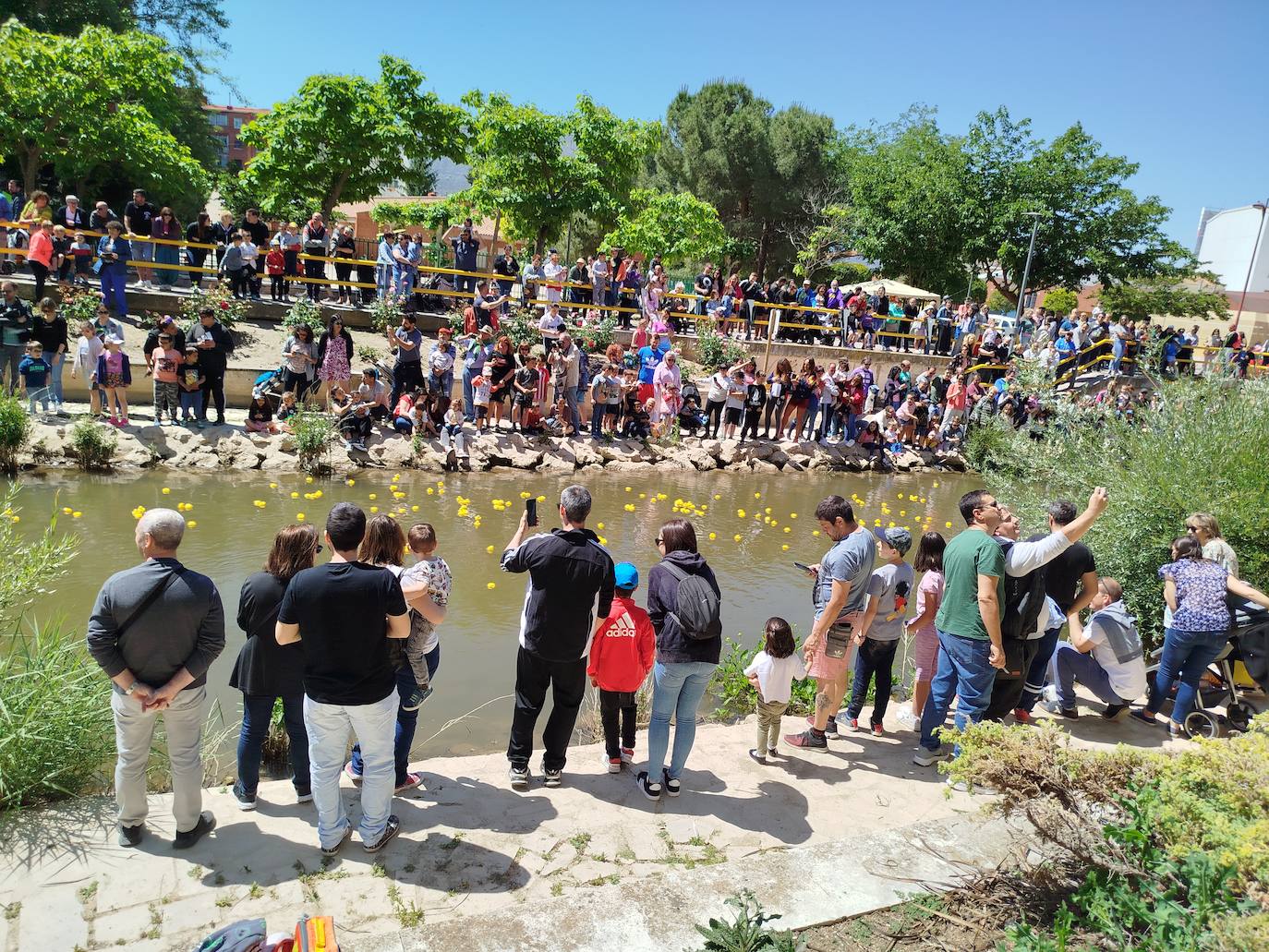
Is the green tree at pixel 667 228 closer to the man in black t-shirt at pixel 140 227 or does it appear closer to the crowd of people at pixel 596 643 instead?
the man in black t-shirt at pixel 140 227

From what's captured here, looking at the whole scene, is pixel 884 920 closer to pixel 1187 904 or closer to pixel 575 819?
pixel 1187 904

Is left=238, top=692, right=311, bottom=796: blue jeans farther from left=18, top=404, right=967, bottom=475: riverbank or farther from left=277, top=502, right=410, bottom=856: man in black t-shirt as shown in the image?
left=18, top=404, right=967, bottom=475: riverbank

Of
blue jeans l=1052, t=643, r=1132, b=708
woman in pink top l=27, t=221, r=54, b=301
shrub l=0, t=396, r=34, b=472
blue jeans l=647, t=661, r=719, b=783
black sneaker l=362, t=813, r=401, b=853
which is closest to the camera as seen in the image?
black sneaker l=362, t=813, r=401, b=853

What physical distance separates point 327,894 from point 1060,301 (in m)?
51.5

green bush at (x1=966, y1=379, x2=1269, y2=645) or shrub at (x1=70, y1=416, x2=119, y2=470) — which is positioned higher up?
green bush at (x1=966, y1=379, x2=1269, y2=645)

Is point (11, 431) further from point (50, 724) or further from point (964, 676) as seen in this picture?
point (964, 676)

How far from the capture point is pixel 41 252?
A: 1290 centimetres

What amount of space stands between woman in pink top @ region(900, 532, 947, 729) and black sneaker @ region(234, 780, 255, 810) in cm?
411

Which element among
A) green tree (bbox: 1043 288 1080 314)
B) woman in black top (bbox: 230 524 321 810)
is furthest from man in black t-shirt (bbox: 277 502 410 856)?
green tree (bbox: 1043 288 1080 314)

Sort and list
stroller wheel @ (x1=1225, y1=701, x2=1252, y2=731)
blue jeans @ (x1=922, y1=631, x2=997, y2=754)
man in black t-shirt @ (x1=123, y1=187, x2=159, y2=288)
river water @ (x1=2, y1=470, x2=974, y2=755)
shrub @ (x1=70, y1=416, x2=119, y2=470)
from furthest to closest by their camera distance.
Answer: man in black t-shirt @ (x1=123, y1=187, x2=159, y2=288) < shrub @ (x1=70, y1=416, x2=119, y2=470) < river water @ (x1=2, y1=470, x2=974, y2=755) < stroller wheel @ (x1=1225, y1=701, x2=1252, y2=731) < blue jeans @ (x1=922, y1=631, x2=997, y2=754)

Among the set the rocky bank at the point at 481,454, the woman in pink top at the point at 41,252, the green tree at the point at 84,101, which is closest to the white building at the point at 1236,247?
the rocky bank at the point at 481,454

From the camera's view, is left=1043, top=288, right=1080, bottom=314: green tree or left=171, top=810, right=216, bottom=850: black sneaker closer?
left=171, top=810, right=216, bottom=850: black sneaker

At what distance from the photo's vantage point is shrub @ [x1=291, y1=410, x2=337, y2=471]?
1198 cm

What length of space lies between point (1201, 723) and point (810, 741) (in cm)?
284
